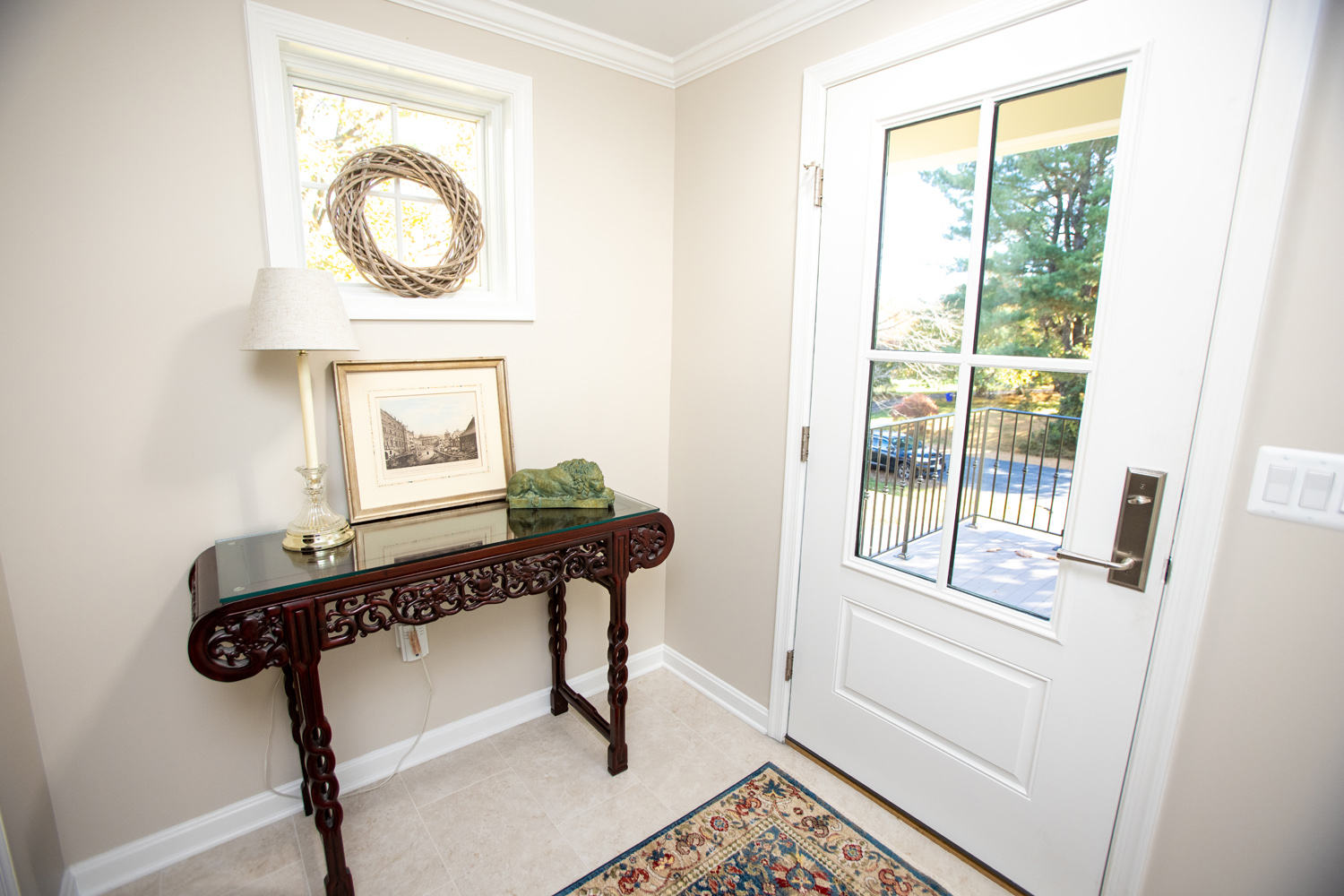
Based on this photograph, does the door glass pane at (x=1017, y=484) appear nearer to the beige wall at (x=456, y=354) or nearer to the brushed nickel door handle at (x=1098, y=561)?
the brushed nickel door handle at (x=1098, y=561)

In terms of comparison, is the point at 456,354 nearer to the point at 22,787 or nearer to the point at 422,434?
the point at 422,434

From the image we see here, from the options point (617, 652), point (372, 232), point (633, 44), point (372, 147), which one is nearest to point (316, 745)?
point (617, 652)

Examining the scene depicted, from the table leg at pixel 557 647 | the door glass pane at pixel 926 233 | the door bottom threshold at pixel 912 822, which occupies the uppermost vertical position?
the door glass pane at pixel 926 233

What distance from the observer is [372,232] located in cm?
173

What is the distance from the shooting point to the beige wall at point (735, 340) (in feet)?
6.22

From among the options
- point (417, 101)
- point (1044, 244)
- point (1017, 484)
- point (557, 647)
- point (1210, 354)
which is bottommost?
point (557, 647)

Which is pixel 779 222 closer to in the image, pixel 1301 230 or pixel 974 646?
pixel 1301 230

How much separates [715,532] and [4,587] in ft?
6.21

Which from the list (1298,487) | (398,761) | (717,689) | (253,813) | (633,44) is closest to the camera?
(1298,487)

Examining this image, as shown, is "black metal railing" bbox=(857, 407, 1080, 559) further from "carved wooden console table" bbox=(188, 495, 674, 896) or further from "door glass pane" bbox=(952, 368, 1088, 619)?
"carved wooden console table" bbox=(188, 495, 674, 896)

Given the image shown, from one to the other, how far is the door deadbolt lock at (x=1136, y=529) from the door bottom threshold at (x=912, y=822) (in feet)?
2.82

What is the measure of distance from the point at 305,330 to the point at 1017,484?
1706 millimetres

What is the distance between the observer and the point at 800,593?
6.51ft

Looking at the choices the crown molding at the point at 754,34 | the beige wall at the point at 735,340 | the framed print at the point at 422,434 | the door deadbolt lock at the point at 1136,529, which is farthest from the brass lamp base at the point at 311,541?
the crown molding at the point at 754,34
